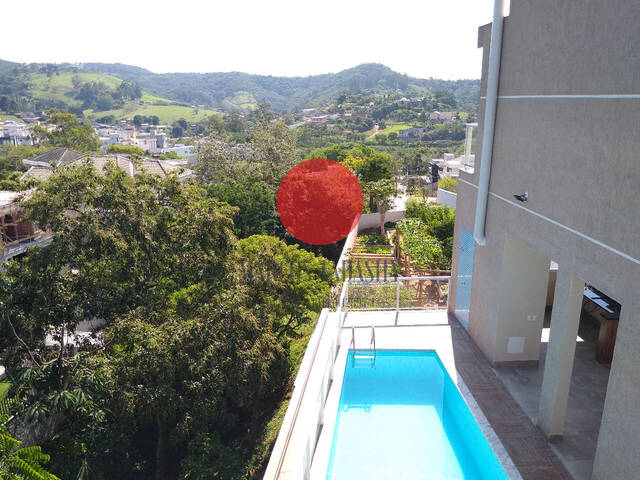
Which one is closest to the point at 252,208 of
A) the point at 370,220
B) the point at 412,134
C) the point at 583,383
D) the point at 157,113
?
the point at 370,220

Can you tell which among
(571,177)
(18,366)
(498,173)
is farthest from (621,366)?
(18,366)

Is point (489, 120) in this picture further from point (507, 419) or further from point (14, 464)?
point (14, 464)

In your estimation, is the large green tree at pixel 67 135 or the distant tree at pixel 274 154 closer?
the distant tree at pixel 274 154

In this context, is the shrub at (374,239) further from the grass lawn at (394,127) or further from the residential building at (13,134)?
the residential building at (13,134)

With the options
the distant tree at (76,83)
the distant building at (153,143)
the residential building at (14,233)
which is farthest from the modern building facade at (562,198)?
the distant tree at (76,83)

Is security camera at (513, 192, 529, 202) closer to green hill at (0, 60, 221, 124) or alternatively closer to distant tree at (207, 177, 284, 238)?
distant tree at (207, 177, 284, 238)

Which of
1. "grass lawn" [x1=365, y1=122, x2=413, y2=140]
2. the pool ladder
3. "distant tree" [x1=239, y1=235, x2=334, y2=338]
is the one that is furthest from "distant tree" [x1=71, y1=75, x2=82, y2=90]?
the pool ladder
